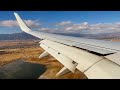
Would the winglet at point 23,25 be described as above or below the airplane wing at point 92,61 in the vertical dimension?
above

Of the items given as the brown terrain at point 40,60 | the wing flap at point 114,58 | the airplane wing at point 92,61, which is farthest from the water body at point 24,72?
the wing flap at point 114,58

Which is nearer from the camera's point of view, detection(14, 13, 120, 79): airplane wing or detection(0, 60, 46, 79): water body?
Answer: detection(14, 13, 120, 79): airplane wing

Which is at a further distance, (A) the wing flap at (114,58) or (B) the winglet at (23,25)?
(B) the winglet at (23,25)

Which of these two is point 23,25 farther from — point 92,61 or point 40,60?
point 40,60

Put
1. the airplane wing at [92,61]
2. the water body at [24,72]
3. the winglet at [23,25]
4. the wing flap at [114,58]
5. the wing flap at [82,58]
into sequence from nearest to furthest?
the airplane wing at [92,61] < the wing flap at [114,58] < the wing flap at [82,58] < the winglet at [23,25] < the water body at [24,72]

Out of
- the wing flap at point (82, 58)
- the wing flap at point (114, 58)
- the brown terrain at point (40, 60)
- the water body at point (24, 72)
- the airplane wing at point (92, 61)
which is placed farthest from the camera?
the water body at point (24, 72)

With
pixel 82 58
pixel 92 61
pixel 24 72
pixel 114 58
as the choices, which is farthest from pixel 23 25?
pixel 24 72

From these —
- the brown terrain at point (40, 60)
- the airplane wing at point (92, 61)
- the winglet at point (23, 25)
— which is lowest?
the brown terrain at point (40, 60)

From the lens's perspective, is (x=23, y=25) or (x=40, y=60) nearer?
(x=23, y=25)

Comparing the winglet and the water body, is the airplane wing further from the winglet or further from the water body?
the water body

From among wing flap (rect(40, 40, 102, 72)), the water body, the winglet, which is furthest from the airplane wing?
the water body

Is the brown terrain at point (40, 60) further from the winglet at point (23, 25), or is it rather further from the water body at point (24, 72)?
the winglet at point (23, 25)
